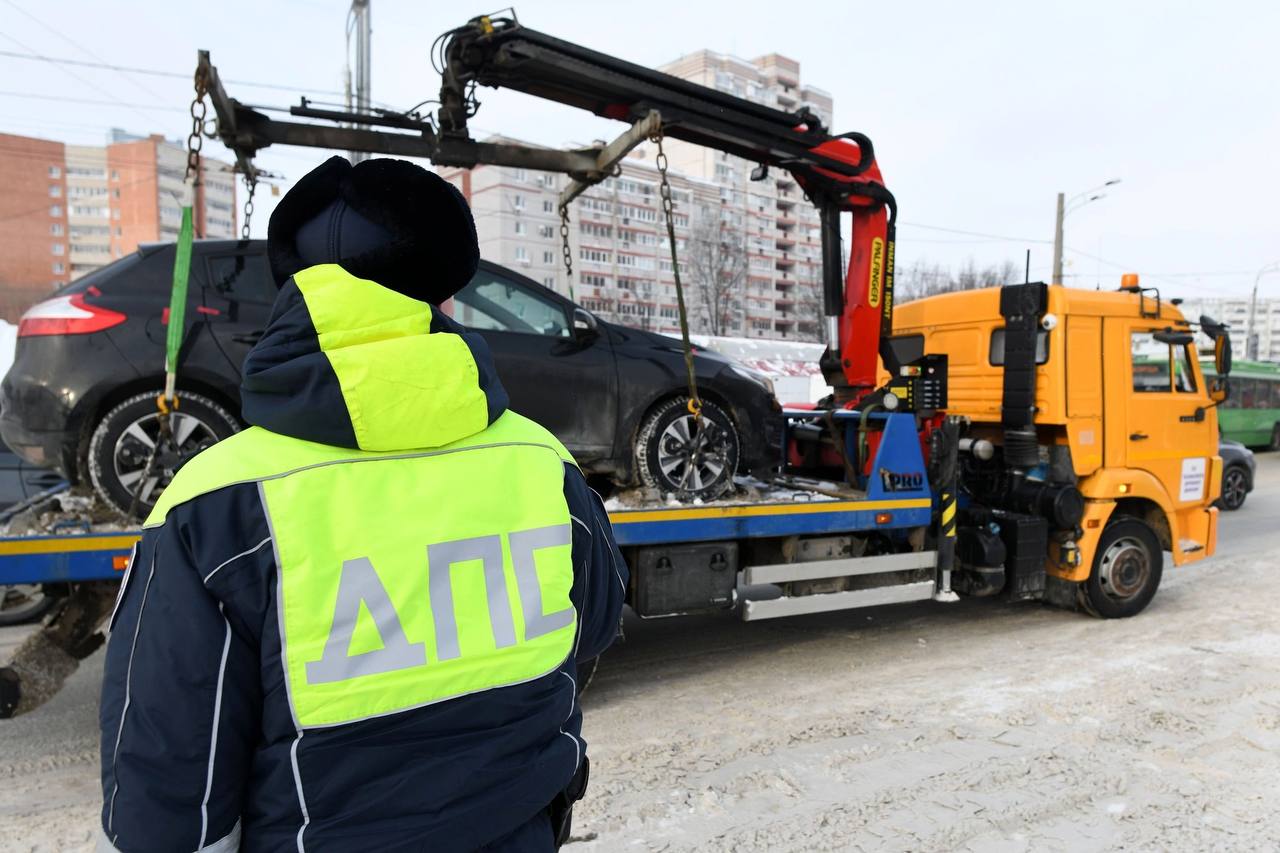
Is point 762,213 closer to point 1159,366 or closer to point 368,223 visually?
point 1159,366

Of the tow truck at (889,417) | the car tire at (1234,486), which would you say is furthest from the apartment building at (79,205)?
the tow truck at (889,417)

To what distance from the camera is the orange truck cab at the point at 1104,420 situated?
623 cm

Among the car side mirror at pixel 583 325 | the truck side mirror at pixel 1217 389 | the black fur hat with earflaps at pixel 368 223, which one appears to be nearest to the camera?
the black fur hat with earflaps at pixel 368 223

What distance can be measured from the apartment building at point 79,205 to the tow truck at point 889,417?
60.3m

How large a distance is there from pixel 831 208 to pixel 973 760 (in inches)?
160

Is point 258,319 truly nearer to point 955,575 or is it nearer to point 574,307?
point 574,307

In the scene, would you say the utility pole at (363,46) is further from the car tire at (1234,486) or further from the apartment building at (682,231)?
the apartment building at (682,231)

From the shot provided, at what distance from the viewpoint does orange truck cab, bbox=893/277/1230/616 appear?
6.23 meters

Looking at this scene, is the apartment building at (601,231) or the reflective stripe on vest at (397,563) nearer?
the reflective stripe on vest at (397,563)

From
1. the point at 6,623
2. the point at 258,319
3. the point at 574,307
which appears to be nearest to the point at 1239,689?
the point at 574,307

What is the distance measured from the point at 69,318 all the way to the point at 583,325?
8.84 ft

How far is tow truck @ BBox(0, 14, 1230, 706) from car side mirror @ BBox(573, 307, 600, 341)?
112cm

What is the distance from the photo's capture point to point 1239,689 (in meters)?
4.89

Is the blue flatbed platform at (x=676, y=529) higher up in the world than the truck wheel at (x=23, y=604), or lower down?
higher up
